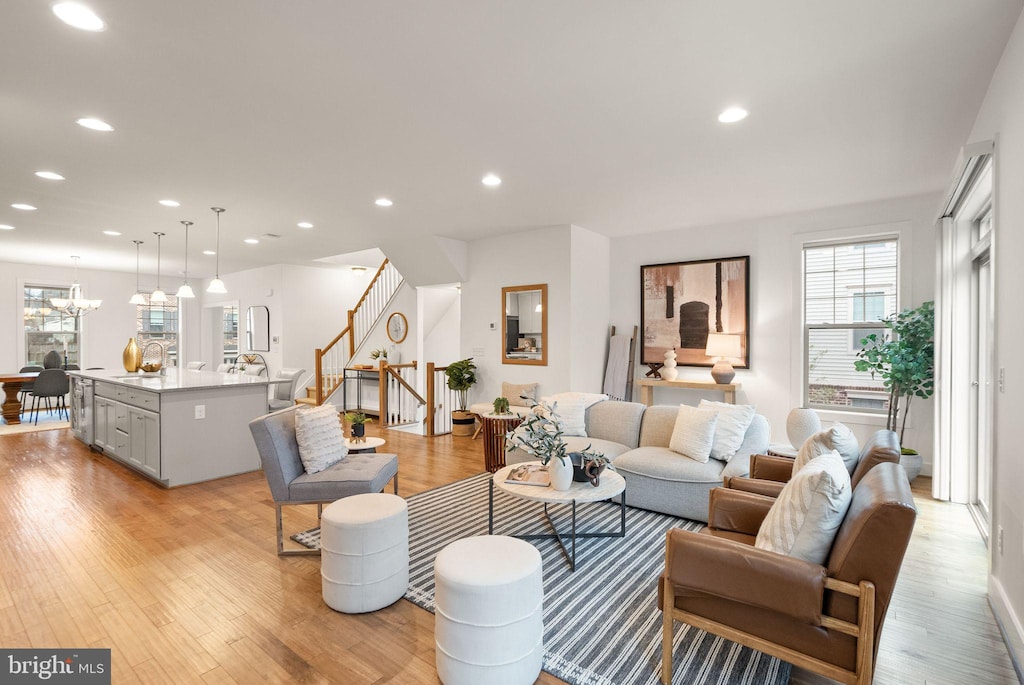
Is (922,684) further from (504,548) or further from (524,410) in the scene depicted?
(524,410)

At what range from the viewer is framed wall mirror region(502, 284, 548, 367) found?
6062mm

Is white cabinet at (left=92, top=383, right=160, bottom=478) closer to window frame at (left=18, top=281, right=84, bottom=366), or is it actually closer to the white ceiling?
the white ceiling

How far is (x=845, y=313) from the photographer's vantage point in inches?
202

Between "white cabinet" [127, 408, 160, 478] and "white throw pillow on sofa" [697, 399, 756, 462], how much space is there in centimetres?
475

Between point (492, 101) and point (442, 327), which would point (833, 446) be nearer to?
point (492, 101)

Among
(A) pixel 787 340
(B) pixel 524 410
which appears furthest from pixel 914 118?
(B) pixel 524 410

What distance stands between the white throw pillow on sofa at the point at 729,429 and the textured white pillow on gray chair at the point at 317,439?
9.04 ft

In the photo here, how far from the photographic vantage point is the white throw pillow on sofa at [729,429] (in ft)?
12.1

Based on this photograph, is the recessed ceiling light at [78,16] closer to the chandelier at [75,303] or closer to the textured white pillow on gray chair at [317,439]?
the textured white pillow on gray chair at [317,439]

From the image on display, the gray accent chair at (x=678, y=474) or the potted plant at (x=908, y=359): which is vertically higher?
the potted plant at (x=908, y=359)

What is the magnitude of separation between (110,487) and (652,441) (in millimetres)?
4849

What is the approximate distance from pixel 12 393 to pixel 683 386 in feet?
31.6

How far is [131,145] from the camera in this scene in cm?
338

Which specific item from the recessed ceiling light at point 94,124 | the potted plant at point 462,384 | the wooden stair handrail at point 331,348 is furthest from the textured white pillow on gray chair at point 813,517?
the wooden stair handrail at point 331,348
